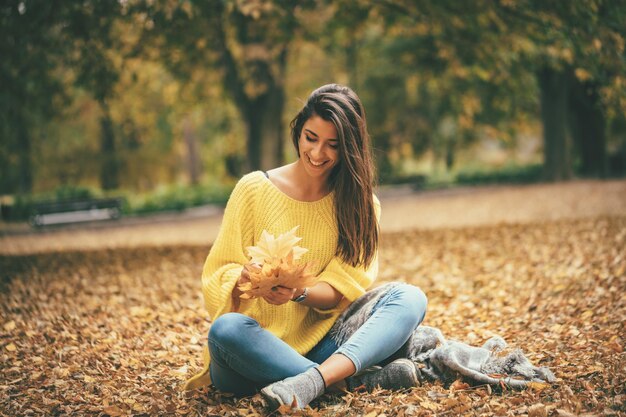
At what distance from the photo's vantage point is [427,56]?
16875 mm

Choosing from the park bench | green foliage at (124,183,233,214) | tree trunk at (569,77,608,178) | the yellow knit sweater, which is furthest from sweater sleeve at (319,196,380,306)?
tree trunk at (569,77,608,178)

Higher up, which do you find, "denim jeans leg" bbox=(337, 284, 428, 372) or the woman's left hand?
the woman's left hand

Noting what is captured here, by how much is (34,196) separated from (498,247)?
16622 millimetres

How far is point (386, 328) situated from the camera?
2.88 m

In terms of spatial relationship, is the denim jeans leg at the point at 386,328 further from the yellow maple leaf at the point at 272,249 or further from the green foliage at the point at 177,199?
the green foliage at the point at 177,199

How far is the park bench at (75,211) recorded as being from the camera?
1566 centimetres

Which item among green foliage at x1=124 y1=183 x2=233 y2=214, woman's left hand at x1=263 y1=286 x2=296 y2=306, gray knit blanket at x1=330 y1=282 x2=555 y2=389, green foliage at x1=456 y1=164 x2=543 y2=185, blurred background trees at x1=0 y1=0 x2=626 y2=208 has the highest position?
blurred background trees at x1=0 y1=0 x2=626 y2=208

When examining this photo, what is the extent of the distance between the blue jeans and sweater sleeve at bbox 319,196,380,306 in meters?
0.16

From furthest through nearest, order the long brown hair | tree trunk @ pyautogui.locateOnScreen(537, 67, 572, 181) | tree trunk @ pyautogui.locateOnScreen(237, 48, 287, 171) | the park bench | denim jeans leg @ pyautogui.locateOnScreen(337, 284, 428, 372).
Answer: tree trunk @ pyautogui.locateOnScreen(537, 67, 572, 181)
the park bench
tree trunk @ pyautogui.locateOnScreen(237, 48, 287, 171)
the long brown hair
denim jeans leg @ pyautogui.locateOnScreen(337, 284, 428, 372)

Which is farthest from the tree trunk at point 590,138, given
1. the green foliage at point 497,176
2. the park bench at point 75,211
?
the park bench at point 75,211

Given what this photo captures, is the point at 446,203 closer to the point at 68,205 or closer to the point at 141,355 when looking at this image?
the point at 68,205

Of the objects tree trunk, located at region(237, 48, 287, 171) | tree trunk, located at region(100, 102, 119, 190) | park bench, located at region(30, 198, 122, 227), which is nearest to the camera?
tree trunk, located at region(237, 48, 287, 171)

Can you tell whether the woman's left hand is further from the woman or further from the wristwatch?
the wristwatch

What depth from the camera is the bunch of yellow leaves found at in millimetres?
2580
